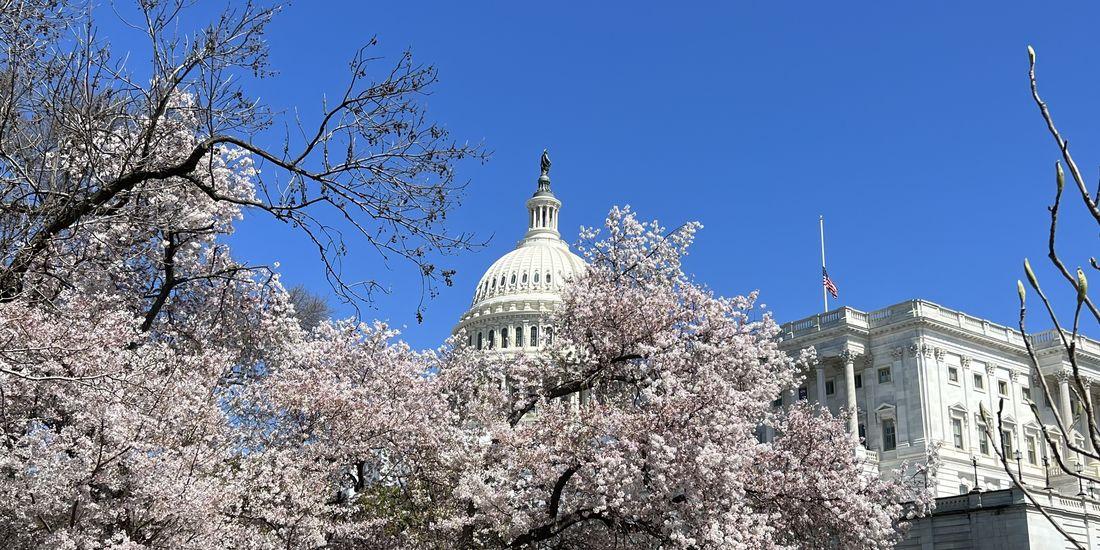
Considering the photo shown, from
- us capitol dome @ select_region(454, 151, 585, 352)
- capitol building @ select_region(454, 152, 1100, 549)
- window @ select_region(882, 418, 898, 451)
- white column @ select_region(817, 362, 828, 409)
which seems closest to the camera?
capitol building @ select_region(454, 152, 1100, 549)

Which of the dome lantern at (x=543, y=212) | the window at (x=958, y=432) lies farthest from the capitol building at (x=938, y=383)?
the dome lantern at (x=543, y=212)

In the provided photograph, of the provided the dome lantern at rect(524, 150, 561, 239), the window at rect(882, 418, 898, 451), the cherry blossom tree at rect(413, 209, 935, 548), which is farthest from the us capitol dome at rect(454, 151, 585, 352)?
the cherry blossom tree at rect(413, 209, 935, 548)

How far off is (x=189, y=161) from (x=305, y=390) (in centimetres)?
1221

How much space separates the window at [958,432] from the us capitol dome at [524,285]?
191 ft

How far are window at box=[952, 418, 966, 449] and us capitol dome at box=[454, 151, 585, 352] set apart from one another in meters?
58.3

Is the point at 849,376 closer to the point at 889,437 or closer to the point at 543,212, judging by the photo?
the point at 889,437

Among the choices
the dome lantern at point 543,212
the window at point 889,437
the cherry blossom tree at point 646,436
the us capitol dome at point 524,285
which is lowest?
the cherry blossom tree at point 646,436

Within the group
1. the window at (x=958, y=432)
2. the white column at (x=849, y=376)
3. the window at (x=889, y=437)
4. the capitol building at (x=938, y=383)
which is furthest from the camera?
the white column at (x=849, y=376)

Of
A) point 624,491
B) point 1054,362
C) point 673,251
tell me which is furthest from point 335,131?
point 1054,362

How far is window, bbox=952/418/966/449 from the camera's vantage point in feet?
265

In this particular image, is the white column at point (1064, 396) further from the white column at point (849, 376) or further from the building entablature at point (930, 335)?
the white column at point (849, 376)

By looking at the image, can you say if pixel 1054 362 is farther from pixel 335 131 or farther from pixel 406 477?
pixel 335 131

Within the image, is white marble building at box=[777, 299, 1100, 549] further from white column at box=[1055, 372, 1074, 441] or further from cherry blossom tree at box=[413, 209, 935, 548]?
cherry blossom tree at box=[413, 209, 935, 548]

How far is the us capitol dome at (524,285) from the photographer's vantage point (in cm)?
14462
